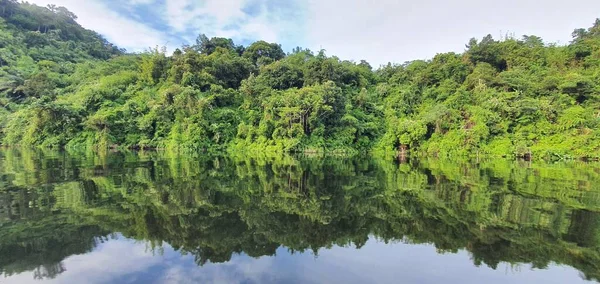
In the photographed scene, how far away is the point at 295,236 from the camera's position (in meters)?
5.78

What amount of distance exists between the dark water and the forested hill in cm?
2192

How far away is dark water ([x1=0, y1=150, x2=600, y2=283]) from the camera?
4402mm

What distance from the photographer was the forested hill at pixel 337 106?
93.9 feet

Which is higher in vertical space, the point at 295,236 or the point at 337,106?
the point at 337,106

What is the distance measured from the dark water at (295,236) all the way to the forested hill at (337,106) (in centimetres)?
2192

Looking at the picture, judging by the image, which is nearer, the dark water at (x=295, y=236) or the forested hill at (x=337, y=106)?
the dark water at (x=295, y=236)

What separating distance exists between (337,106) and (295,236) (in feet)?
97.3

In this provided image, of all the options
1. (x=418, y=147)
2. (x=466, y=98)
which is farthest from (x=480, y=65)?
(x=418, y=147)

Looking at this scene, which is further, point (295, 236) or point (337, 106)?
point (337, 106)

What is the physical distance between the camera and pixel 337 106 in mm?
34594

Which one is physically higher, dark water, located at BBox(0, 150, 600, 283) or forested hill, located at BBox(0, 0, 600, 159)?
forested hill, located at BBox(0, 0, 600, 159)

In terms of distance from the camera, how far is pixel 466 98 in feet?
109

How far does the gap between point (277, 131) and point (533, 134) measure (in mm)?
23311

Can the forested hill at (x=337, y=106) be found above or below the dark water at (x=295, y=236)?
above
